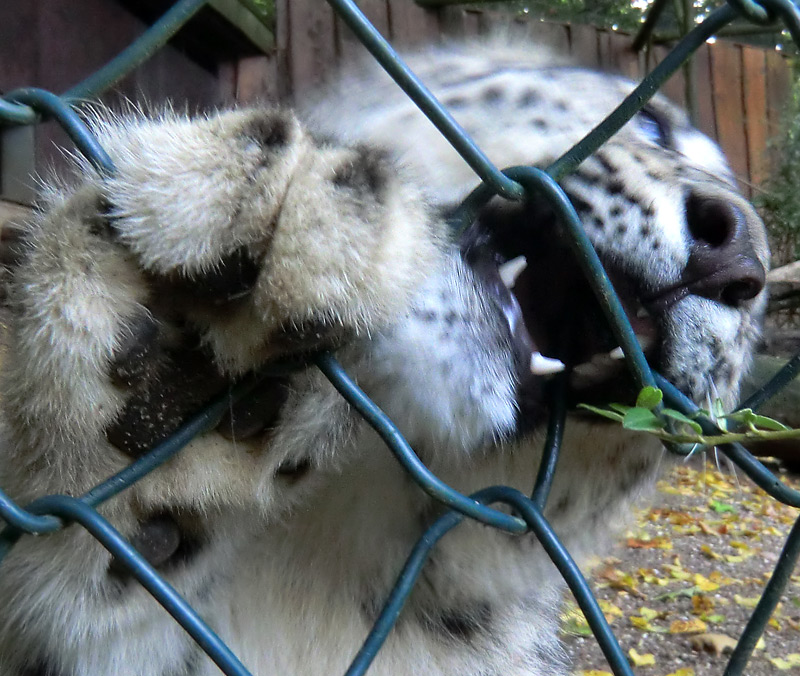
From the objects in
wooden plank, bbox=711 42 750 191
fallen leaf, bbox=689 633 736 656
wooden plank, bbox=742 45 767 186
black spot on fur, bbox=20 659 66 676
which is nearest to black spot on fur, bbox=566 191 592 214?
black spot on fur, bbox=20 659 66 676

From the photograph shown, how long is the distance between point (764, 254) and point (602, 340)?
0.39 m

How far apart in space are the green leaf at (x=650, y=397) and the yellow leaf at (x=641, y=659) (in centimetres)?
238

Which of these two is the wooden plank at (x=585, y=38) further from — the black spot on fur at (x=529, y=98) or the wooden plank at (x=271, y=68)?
the black spot on fur at (x=529, y=98)

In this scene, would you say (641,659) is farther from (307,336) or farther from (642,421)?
(307,336)

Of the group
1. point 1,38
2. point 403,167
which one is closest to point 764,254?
point 403,167

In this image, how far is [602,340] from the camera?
0.92 meters

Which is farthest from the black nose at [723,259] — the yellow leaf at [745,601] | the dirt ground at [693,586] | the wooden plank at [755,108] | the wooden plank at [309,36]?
the wooden plank at [755,108]

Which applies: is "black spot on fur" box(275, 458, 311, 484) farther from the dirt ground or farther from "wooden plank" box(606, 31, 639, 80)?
"wooden plank" box(606, 31, 639, 80)

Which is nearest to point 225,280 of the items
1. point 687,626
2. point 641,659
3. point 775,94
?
point 641,659

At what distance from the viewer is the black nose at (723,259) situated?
2.90 ft

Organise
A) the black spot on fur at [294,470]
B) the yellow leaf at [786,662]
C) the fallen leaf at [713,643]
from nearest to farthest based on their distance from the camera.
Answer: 1. the black spot on fur at [294,470]
2. the yellow leaf at [786,662]
3. the fallen leaf at [713,643]

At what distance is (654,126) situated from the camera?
1.40 meters

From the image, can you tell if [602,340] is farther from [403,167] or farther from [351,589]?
[351,589]

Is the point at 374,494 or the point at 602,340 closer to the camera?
the point at 602,340
